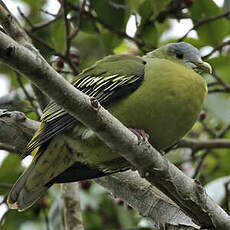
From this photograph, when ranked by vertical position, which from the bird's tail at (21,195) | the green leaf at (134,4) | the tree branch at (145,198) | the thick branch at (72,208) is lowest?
the thick branch at (72,208)

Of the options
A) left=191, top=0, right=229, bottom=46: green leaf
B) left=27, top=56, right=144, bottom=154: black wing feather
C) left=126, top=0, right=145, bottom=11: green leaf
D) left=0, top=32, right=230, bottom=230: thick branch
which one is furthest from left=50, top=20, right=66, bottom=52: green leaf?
left=0, top=32, right=230, bottom=230: thick branch

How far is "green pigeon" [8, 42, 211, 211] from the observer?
9.86 ft

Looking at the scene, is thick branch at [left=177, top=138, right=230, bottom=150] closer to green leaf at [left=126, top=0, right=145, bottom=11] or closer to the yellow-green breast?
the yellow-green breast

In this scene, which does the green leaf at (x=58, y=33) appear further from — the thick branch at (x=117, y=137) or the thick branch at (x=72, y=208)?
the thick branch at (x=117, y=137)

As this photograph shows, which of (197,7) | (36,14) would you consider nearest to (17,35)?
(197,7)

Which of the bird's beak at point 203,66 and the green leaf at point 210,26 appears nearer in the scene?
the bird's beak at point 203,66

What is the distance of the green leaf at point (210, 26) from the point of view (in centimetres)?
405

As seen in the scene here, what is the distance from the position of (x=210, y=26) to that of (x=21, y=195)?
195 centimetres

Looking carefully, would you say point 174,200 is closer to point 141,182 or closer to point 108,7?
point 141,182

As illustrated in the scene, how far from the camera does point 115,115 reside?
3.02 meters

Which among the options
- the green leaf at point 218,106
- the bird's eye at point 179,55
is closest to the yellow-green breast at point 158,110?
the bird's eye at point 179,55

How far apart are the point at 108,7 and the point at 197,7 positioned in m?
0.65

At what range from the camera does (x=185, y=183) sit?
2.70m

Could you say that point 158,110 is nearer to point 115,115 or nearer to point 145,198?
point 115,115
